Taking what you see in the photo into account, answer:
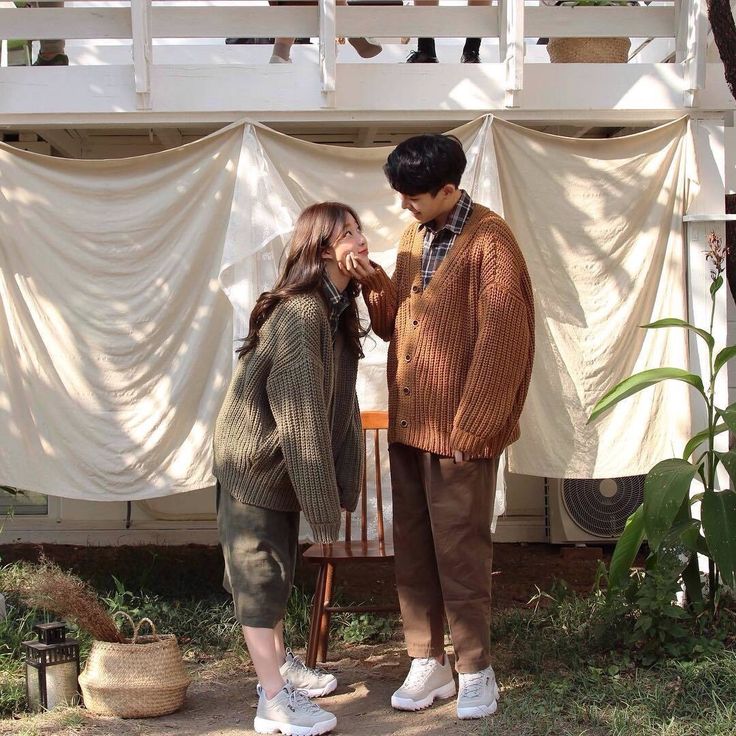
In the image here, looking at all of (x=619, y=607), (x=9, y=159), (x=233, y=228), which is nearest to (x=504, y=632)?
(x=619, y=607)

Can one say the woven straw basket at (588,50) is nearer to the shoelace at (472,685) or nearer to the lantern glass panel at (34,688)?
the shoelace at (472,685)

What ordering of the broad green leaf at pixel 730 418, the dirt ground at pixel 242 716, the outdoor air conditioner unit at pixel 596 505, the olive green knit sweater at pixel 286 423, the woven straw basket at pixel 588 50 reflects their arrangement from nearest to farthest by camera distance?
the olive green knit sweater at pixel 286 423 → the dirt ground at pixel 242 716 → the broad green leaf at pixel 730 418 → the woven straw basket at pixel 588 50 → the outdoor air conditioner unit at pixel 596 505

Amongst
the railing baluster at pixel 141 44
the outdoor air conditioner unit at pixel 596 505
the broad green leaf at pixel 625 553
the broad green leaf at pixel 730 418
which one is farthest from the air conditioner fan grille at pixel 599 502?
the railing baluster at pixel 141 44

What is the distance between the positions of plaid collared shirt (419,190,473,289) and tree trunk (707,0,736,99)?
5.36 feet

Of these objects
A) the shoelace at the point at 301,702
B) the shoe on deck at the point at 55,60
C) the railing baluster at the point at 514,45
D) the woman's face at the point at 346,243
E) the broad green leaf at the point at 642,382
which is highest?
the shoe on deck at the point at 55,60

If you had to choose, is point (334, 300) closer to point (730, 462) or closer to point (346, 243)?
point (346, 243)

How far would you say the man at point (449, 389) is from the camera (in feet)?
11.2

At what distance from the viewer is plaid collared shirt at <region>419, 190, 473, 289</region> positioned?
3.57 metres

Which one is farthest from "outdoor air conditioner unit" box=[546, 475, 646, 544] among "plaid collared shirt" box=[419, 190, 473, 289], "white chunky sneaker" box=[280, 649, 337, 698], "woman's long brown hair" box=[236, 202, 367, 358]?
"woman's long brown hair" box=[236, 202, 367, 358]

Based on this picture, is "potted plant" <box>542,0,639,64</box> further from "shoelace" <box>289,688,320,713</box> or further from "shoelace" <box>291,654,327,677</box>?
"shoelace" <box>289,688,320,713</box>

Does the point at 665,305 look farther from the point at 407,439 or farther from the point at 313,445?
the point at 313,445

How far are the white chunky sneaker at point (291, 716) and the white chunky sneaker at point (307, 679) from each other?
39 centimetres

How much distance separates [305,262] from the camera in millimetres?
3406

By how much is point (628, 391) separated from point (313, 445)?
4.78 feet
